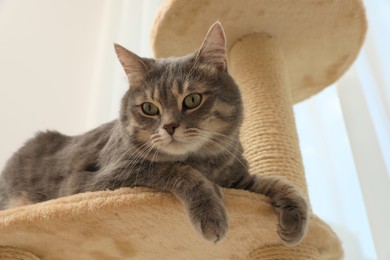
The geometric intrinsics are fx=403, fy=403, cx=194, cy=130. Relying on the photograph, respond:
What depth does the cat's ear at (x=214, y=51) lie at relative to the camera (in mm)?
1040

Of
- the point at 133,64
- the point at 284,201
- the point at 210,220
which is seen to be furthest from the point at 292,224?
the point at 133,64

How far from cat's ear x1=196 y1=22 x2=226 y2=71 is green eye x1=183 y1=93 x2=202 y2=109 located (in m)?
0.13

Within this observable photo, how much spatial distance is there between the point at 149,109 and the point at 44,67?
128 centimetres

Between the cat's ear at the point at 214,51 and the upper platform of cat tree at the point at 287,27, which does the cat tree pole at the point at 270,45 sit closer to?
the upper platform of cat tree at the point at 287,27

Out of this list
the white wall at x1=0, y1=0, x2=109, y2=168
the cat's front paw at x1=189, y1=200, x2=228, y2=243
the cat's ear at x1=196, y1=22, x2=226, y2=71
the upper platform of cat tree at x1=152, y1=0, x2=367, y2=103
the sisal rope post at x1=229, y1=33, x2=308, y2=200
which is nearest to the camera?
the cat's front paw at x1=189, y1=200, x2=228, y2=243

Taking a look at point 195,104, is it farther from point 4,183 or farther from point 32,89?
point 32,89

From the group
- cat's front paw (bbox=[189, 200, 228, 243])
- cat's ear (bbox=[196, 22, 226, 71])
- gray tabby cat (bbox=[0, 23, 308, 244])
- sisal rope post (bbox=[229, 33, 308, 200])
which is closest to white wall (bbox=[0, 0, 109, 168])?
gray tabby cat (bbox=[0, 23, 308, 244])

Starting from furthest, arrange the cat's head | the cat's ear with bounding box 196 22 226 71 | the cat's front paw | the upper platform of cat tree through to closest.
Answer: the upper platform of cat tree, the cat's ear with bounding box 196 22 226 71, the cat's head, the cat's front paw

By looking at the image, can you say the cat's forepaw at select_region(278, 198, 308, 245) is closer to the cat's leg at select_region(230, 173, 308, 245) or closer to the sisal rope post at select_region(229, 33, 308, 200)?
the cat's leg at select_region(230, 173, 308, 245)

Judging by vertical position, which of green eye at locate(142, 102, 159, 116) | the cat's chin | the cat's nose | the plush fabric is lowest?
the plush fabric

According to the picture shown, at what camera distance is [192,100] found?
0.99 m

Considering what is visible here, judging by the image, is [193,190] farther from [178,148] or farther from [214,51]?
[214,51]

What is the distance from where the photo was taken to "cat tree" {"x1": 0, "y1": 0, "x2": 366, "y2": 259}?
879mm

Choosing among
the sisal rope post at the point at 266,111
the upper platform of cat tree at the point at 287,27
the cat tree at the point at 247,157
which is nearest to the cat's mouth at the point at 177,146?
the cat tree at the point at 247,157
